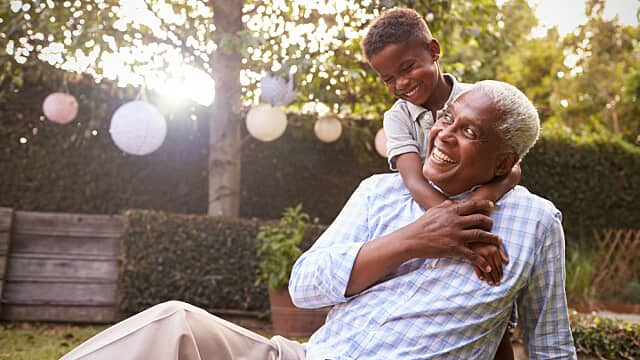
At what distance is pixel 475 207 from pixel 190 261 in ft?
16.8

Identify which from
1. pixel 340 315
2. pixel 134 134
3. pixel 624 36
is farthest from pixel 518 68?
pixel 340 315

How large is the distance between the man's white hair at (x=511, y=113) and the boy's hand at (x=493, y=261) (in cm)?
27

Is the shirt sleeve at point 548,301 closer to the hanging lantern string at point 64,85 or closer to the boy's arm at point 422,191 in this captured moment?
the boy's arm at point 422,191

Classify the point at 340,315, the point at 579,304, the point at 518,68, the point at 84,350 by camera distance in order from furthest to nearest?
the point at 518,68
the point at 579,304
the point at 340,315
the point at 84,350

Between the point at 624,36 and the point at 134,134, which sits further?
the point at 624,36

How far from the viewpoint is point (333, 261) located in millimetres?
1655

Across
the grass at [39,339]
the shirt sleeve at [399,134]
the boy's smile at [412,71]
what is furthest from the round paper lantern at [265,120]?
the boy's smile at [412,71]

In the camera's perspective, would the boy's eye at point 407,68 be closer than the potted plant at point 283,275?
Yes

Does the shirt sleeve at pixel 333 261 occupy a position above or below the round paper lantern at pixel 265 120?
below

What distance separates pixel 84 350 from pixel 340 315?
598 mm

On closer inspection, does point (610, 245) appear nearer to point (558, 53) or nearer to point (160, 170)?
→ point (160, 170)

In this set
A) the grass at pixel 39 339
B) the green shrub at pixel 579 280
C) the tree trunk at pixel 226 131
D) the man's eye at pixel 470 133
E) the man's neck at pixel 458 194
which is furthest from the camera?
the green shrub at pixel 579 280

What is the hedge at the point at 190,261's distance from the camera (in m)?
6.29

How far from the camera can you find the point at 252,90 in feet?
23.2
